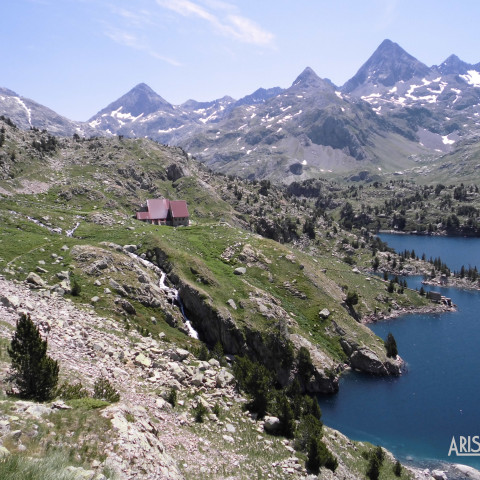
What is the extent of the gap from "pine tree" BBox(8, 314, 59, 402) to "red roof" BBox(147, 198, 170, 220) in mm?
98150

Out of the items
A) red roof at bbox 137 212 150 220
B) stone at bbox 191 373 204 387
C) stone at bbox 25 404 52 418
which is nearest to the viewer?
stone at bbox 25 404 52 418

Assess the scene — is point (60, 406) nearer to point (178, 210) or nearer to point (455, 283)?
point (178, 210)

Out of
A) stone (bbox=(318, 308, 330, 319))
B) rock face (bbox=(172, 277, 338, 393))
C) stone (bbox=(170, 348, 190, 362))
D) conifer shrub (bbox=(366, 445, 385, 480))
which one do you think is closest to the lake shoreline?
stone (bbox=(318, 308, 330, 319))

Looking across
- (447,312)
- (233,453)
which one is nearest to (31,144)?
(233,453)

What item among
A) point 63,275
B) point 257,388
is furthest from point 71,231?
point 257,388

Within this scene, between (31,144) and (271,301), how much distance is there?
119 metres

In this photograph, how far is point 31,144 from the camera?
14000 cm

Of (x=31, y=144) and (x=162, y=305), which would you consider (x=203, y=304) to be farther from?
(x=31, y=144)

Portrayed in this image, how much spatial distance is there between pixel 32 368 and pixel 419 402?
229ft

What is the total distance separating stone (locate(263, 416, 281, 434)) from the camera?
3269cm

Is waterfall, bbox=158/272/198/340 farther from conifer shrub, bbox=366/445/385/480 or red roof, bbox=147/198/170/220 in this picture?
red roof, bbox=147/198/170/220

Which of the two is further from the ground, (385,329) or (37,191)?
(37,191)

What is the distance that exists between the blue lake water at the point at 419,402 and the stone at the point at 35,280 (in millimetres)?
48578

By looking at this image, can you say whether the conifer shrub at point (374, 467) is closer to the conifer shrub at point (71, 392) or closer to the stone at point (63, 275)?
the conifer shrub at point (71, 392)
